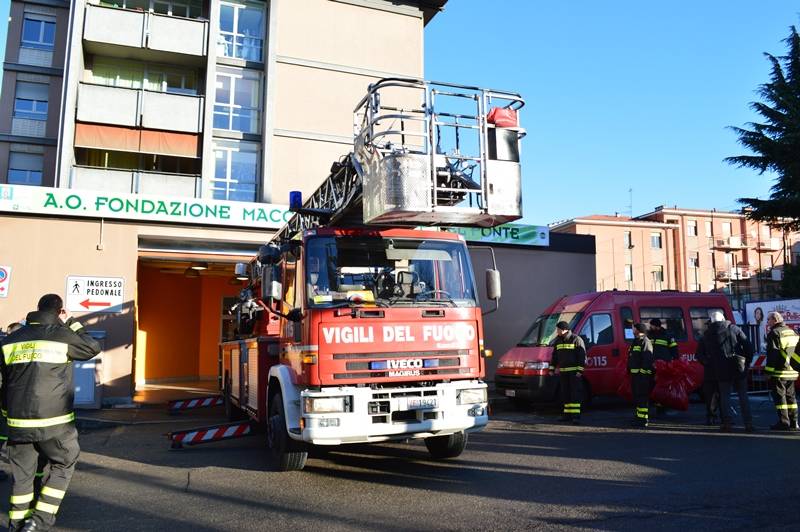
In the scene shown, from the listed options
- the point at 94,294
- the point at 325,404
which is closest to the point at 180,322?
the point at 94,294

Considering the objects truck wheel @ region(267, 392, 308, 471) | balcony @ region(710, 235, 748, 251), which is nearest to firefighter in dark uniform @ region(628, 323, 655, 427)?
truck wheel @ region(267, 392, 308, 471)

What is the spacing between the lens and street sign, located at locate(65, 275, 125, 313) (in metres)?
13.4

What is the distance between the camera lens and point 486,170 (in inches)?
261

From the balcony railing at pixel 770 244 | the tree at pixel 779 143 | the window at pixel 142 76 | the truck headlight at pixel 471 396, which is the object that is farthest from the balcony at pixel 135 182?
the balcony railing at pixel 770 244

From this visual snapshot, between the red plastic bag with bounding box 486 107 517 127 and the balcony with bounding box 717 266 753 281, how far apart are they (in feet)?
203

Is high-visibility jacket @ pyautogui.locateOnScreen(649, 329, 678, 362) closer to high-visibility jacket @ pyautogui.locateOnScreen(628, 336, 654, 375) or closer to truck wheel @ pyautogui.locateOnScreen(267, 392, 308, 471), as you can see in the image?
high-visibility jacket @ pyautogui.locateOnScreen(628, 336, 654, 375)

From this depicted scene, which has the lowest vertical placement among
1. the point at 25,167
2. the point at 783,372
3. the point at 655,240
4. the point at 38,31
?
the point at 783,372

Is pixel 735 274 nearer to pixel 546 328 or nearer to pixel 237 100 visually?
pixel 237 100

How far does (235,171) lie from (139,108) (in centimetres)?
382

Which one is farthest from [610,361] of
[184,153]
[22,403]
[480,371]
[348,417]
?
[184,153]

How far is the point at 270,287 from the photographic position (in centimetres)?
691

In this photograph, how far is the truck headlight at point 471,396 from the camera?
6570 mm

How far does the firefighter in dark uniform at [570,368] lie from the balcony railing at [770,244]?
2518 inches

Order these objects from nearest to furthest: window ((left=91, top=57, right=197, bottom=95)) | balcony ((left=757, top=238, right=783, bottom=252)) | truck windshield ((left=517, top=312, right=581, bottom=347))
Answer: truck windshield ((left=517, top=312, right=581, bottom=347)) < window ((left=91, top=57, right=197, bottom=95)) < balcony ((left=757, top=238, right=783, bottom=252))
